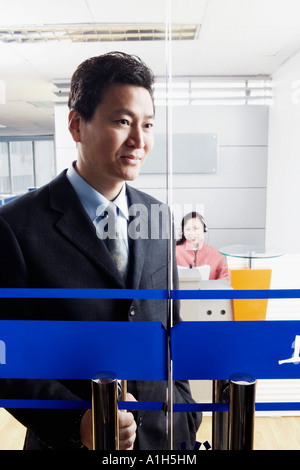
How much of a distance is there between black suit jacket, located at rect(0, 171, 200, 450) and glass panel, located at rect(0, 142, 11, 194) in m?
0.06

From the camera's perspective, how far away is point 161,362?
1041 millimetres

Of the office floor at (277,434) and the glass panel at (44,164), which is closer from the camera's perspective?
the glass panel at (44,164)

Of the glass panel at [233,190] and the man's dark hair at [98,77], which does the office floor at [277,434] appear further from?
the man's dark hair at [98,77]

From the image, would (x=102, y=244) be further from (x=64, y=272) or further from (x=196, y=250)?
(x=196, y=250)

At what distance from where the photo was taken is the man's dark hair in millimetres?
1016

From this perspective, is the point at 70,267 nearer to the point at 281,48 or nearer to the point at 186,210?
the point at 186,210

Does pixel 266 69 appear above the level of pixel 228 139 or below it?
above

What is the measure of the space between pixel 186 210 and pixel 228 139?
222mm

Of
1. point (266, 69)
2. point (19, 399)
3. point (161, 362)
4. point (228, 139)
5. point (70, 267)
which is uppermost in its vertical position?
point (266, 69)

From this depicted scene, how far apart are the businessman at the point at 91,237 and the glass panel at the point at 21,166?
0.12ft

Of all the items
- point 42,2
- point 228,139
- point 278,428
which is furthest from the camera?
point 278,428

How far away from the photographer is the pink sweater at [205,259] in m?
1.12

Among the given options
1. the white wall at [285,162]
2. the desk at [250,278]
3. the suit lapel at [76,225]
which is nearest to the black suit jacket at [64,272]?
the suit lapel at [76,225]

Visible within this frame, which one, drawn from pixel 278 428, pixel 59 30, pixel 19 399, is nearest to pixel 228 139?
pixel 59 30
